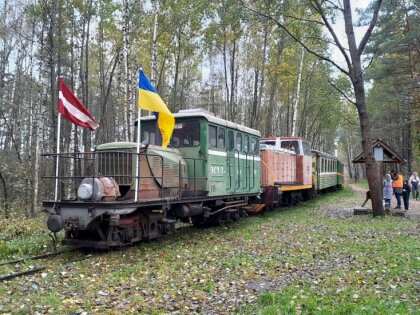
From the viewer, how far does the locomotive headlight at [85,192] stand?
27.3 feet

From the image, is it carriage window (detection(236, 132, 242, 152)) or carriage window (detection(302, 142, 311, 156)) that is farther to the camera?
carriage window (detection(302, 142, 311, 156))

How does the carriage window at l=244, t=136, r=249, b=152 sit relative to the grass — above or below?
above

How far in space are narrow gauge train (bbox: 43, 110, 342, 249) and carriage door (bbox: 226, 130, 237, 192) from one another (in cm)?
3

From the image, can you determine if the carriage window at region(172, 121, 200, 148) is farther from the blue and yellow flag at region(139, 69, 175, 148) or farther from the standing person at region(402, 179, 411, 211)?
the standing person at region(402, 179, 411, 211)

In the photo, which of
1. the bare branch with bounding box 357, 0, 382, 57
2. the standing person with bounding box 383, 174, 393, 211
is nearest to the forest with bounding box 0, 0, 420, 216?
the bare branch with bounding box 357, 0, 382, 57

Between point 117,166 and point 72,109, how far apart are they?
185 centimetres

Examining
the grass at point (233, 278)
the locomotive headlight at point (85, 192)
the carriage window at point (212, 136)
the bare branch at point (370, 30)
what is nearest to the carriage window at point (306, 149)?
the bare branch at point (370, 30)

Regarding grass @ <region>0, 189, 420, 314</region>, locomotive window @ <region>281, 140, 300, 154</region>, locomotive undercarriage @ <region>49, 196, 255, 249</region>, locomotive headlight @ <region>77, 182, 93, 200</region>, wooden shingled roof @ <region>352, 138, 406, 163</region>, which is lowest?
grass @ <region>0, 189, 420, 314</region>

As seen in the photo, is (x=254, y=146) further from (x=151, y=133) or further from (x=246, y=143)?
(x=151, y=133)

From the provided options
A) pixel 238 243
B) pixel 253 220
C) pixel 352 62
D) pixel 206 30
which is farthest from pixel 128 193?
pixel 206 30

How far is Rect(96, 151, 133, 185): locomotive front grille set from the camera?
9.02 metres

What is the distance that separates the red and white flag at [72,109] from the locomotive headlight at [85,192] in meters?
1.69

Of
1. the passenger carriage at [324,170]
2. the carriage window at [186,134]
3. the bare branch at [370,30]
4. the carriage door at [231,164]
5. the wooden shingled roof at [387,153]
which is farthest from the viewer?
the passenger carriage at [324,170]

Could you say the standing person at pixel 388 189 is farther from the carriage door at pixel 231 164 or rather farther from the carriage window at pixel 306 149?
the carriage door at pixel 231 164
